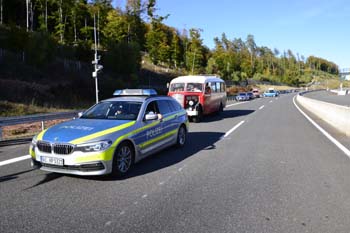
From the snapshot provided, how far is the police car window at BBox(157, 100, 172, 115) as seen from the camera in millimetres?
8180

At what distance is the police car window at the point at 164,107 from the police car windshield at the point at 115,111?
89 centimetres

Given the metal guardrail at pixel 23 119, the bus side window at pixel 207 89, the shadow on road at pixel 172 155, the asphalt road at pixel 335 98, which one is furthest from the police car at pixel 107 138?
the asphalt road at pixel 335 98

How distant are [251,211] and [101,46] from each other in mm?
62928

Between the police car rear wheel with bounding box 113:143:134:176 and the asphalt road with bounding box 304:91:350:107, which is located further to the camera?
the asphalt road with bounding box 304:91:350:107

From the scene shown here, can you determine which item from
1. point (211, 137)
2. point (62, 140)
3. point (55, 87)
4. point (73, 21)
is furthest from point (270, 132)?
point (73, 21)

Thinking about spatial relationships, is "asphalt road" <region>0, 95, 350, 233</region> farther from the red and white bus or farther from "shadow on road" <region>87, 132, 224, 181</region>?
the red and white bus

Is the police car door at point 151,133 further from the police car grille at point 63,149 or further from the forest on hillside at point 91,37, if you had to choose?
the forest on hillside at point 91,37

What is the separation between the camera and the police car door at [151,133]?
6911 mm

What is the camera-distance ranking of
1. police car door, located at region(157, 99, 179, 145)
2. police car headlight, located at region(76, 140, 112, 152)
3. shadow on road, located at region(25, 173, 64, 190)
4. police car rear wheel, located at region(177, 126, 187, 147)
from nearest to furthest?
1. police car headlight, located at region(76, 140, 112, 152)
2. shadow on road, located at region(25, 173, 64, 190)
3. police car door, located at region(157, 99, 179, 145)
4. police car rear wheel, located at region(177, 126, 187, 147)

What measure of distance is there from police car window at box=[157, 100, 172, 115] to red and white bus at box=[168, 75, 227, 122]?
305 inches

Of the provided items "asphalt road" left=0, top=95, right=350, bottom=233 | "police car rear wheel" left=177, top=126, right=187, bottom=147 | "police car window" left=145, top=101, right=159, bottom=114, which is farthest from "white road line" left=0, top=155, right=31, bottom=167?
"police car rear wheel" left=177, top=126, right=187, bottom=147

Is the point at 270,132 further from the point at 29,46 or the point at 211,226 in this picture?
the point at 29,46

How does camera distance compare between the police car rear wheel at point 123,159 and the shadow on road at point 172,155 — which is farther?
the shadow on road at point 172,155

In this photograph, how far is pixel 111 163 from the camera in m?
5.79
